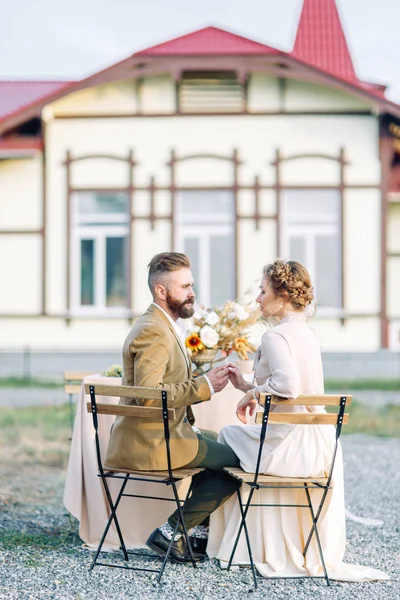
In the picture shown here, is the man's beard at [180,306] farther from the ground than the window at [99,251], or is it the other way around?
the window at [99,251]

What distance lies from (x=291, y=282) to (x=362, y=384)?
39.5 feet

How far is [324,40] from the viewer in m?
21.1

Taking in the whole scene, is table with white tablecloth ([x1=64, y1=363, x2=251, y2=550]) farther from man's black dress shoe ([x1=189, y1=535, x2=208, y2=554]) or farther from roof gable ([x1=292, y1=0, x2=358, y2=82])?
roof gable ([x1=292, y1=0, x2=358, y2=82])

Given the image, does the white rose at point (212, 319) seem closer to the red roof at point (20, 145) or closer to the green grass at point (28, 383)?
the green grass at point (28, 383)

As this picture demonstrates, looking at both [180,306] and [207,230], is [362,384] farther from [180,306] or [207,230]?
[180,306]

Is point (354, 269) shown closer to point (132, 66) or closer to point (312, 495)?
point (132, 66)

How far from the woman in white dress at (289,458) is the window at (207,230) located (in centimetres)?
1279

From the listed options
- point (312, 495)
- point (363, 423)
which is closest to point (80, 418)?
point (312, 495)

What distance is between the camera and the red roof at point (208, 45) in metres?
17.2

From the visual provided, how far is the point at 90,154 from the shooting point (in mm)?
18016

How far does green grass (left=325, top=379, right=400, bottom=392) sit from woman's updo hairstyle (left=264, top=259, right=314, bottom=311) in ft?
35.4

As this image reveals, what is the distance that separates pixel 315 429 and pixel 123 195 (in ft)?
44.1

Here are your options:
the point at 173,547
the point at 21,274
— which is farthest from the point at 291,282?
the point at 21,274

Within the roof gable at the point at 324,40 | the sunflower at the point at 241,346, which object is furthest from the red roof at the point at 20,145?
the sunflower at the point at 241,346
